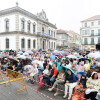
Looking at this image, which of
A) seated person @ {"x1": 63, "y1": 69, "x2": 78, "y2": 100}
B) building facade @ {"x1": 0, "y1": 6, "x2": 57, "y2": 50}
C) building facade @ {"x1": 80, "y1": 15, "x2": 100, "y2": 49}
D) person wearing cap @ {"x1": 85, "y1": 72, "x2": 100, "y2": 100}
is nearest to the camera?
person wearing cap @ {"x1": 85, "y1": 72, "x2": 100, "y2": 100}

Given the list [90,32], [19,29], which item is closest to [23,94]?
[19,29]

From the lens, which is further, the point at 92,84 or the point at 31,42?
the point at 31,42

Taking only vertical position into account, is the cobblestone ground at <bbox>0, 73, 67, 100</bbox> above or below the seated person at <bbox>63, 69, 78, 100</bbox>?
below

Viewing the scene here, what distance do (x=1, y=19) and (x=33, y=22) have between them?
8162 millimetres

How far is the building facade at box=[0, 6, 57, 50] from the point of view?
24.3m

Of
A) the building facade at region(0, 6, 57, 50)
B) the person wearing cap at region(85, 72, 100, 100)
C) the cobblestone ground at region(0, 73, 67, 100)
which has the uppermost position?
the building facade at region(0, 6, 57, 50)

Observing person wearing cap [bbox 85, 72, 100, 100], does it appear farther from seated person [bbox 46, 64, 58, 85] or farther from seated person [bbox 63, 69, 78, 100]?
seated person [bbox 46, 64, 58, 85]

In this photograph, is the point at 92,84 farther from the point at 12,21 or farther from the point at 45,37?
the point at 45,37

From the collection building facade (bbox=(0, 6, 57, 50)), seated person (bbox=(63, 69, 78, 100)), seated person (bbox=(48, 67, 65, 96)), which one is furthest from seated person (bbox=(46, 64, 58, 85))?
building facade (bbox=(0, 6, 57, 50))

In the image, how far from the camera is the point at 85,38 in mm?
44688

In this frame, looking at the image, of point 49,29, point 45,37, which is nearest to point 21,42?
point 45,37

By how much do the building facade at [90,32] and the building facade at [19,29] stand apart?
71.5ft

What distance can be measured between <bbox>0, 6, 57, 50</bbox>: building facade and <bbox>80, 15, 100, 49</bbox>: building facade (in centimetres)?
2179

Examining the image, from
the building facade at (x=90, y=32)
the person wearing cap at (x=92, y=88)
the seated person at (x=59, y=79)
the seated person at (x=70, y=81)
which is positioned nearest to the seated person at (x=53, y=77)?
the seated person at (x=59, y=79)
